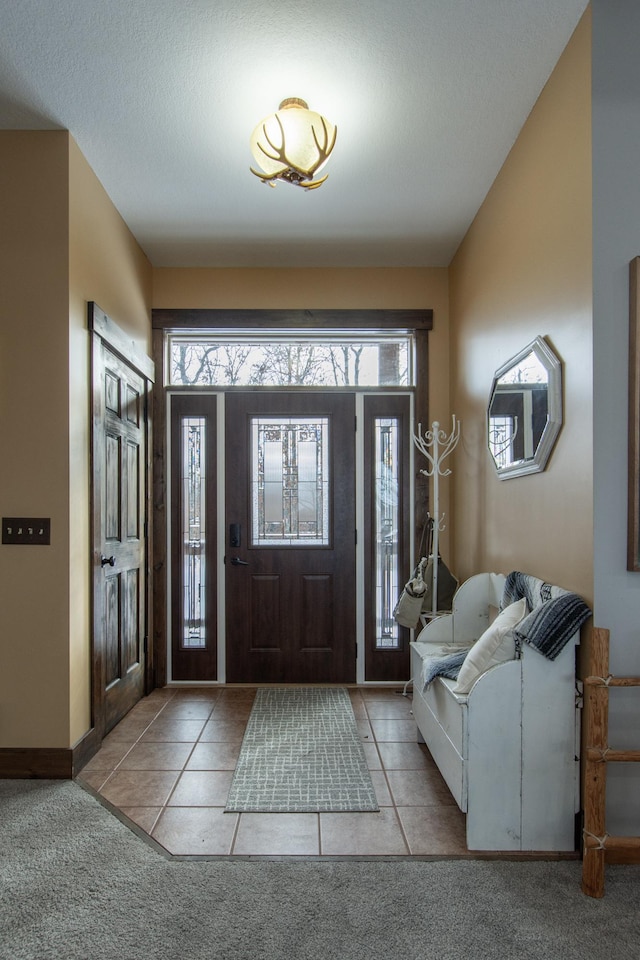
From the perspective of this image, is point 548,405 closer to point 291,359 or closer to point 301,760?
point 301,760

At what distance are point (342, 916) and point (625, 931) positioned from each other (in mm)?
824

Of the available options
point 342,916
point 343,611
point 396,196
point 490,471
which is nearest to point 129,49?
point 396,196

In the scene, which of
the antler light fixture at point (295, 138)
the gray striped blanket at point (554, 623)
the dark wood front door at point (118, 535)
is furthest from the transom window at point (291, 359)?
the gray striped blanket at point (554, 623)

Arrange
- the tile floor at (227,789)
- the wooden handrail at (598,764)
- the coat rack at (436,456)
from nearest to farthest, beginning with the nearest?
the wooden handrail at (598,764), the tile floor at (227,789), the coat rack at (436,456)

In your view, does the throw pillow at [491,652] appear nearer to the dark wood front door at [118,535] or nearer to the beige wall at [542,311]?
the beige wall at [542,311]

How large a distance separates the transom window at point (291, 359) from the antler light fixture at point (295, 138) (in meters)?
1.99

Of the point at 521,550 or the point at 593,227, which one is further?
the point at 521,550

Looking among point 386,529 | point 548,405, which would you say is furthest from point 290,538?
point 548,405

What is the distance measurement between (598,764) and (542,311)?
1.73m

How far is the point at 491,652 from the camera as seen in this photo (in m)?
2.55

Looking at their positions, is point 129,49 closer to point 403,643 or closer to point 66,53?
point 66,53

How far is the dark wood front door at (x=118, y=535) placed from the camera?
338cm

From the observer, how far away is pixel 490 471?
11.7 feet

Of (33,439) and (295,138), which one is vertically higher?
(295,138)
